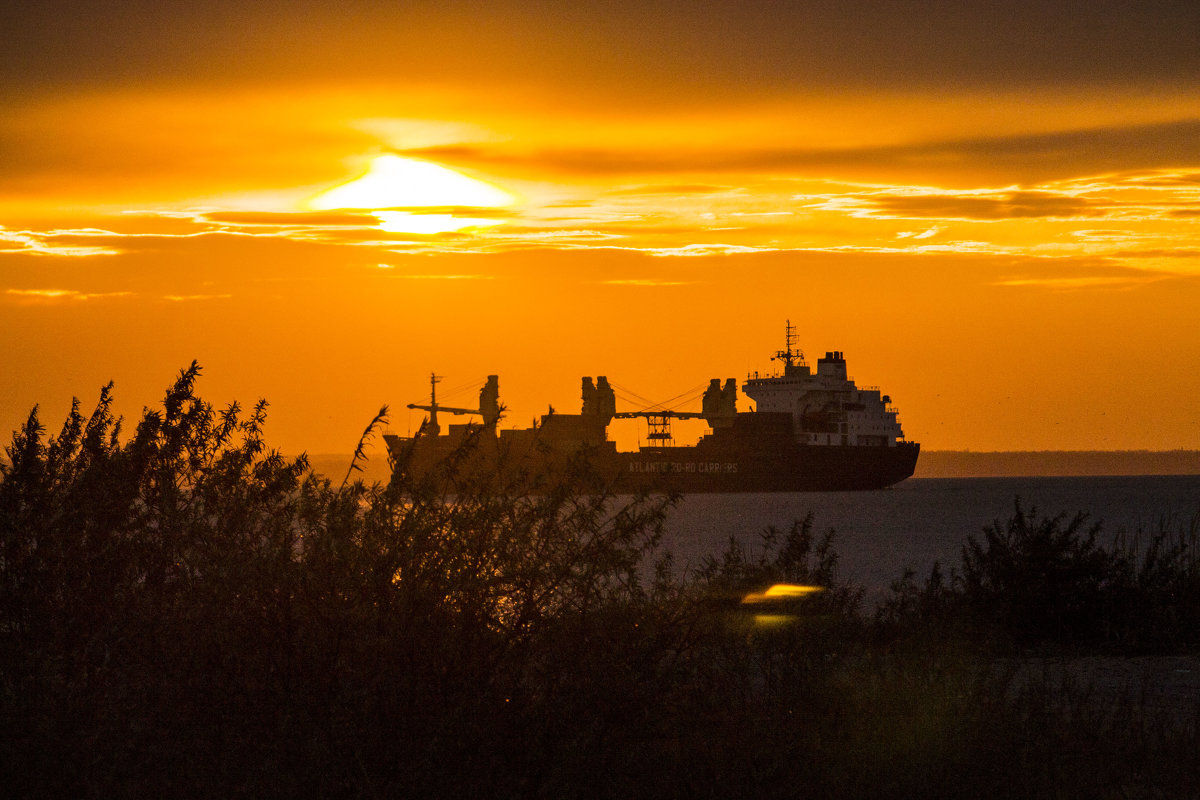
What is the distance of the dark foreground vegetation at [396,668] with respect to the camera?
21.5 feet

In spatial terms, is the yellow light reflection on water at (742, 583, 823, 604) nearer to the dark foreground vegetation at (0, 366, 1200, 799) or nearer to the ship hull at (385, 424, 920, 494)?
the dark foreground vegetation at (0, 366, 1200, 799)

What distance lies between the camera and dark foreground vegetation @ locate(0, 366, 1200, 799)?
6.54m

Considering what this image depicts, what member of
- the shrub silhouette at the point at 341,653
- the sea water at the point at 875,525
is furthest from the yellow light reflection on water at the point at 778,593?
the sea water at the point at 875,525

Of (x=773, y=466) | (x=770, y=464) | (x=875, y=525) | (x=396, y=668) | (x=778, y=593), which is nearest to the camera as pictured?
(x=396, y=668)

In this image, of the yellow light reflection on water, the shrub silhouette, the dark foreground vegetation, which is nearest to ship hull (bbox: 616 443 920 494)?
the yellow light reflection on water

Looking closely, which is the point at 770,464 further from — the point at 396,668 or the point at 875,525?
the point at 396,668

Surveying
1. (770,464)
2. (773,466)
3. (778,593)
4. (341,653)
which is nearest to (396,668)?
(341,653)

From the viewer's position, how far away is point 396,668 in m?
6.52

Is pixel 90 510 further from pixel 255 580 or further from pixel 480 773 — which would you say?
pixel 480 773

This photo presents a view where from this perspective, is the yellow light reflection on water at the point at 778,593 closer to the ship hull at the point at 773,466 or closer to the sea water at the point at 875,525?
the sea water at the point at 875,525

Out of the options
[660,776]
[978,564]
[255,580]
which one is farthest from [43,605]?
[978,564]

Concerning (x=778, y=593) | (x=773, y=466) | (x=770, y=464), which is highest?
(x=778, y=593)

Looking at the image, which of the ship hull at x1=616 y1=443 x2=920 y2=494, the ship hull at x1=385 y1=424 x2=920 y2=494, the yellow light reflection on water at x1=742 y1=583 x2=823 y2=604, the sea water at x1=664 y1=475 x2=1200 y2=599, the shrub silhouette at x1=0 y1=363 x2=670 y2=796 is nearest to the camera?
the shrub silhouette at x1=0 y1=363 x2=670 y2=796

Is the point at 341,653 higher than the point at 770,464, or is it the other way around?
the point at 341,653
